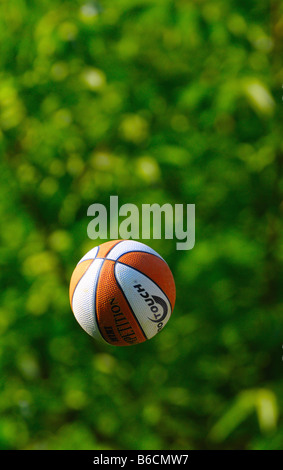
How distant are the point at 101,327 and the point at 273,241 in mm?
1051

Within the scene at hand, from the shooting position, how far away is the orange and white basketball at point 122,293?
2.27 m

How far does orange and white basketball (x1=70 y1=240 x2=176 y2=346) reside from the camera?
7.44ft

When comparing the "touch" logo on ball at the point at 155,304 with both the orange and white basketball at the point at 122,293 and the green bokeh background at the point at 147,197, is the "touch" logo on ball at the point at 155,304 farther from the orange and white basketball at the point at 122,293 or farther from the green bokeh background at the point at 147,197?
the green bokeh background at the point at 147,197

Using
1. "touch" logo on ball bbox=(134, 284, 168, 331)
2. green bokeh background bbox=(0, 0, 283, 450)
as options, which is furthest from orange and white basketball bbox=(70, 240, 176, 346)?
green bokeh background bbox=(0, 0, 283, 450)

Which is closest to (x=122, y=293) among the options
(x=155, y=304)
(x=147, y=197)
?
(x=155, y=304)

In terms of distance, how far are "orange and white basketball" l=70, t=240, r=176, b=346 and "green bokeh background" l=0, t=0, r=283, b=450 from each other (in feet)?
1.26

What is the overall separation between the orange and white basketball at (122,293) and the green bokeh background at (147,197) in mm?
384

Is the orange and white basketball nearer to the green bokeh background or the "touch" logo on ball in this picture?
the "touch" logo on ball

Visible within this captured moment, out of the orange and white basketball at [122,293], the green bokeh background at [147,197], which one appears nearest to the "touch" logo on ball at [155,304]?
the orange and white basketball at [122,293]

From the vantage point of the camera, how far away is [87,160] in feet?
9.45

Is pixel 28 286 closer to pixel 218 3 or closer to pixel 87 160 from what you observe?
pixel 87 160

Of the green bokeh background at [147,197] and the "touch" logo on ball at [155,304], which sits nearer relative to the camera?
the "touch" logo on ball at [155,304]

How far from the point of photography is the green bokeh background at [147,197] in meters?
2.73

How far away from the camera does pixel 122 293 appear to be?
2262 millimetres
